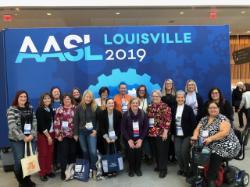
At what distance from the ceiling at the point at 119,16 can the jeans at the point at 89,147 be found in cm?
525

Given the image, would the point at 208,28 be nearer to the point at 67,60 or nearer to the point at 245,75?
the point at 67,60

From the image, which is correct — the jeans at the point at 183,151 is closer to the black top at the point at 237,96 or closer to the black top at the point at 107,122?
the black top at the point at 107,122

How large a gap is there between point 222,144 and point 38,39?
3.32 m

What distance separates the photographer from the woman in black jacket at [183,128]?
4297 millimetres

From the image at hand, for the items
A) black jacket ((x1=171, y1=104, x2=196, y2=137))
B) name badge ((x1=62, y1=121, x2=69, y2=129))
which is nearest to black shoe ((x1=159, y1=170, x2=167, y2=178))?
black jacket ((x1=171, y1=104, x2=196, y2=137))

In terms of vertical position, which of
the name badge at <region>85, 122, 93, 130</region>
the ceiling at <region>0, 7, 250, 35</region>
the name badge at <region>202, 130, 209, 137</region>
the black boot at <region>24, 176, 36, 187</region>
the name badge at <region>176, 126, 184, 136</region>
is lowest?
the black boot at <region>24, 176, 36, 187</region>

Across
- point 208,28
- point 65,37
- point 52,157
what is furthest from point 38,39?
point 208,28

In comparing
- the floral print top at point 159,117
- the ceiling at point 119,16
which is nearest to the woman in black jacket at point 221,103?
the floral print top at point 159,117

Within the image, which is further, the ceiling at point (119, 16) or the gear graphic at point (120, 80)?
the ceiling at point (119, 16)

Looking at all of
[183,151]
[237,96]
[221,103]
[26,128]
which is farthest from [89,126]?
[237,96]

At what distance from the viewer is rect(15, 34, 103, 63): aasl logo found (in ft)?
17.1

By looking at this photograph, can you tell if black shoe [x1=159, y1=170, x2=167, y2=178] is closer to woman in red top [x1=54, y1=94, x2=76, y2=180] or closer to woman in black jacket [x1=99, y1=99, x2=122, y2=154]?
woman in black jacket [x1=99, y1=99, x2=122, y2=154]

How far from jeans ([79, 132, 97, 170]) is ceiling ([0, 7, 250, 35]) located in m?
5.25

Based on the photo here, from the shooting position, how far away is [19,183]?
4125 millimetres
